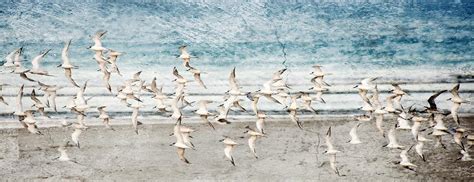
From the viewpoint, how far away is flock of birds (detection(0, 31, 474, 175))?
3.36 metres

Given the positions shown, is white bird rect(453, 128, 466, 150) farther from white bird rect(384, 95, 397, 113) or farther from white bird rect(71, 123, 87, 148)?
white bird rect(71, 123, 87, 148)

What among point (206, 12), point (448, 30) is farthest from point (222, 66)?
point (448, 30)

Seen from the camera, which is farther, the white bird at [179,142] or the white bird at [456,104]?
the white bird at [456,104]

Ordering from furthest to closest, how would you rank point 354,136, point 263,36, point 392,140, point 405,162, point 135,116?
point 263,36 < point 135,116 < point 354,136 < point 392,140 < point 405,162

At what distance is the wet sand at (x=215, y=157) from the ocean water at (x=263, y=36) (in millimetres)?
432

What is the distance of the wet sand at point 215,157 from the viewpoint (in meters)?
3.33

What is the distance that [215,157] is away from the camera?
343 cm

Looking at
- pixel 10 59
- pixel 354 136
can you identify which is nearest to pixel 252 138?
pixel 354 136

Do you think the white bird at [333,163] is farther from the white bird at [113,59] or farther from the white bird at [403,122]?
the white bird at [113,59]

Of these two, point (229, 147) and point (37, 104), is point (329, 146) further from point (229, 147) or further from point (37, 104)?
point (37, 104)

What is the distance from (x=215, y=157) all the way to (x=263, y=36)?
88 cm

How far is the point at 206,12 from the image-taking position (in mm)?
3967

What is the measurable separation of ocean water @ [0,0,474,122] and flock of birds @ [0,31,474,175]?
0.12 m

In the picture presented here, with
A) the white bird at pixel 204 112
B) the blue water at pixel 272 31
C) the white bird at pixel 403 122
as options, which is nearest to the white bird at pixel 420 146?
the white bird at pixel 403 122
